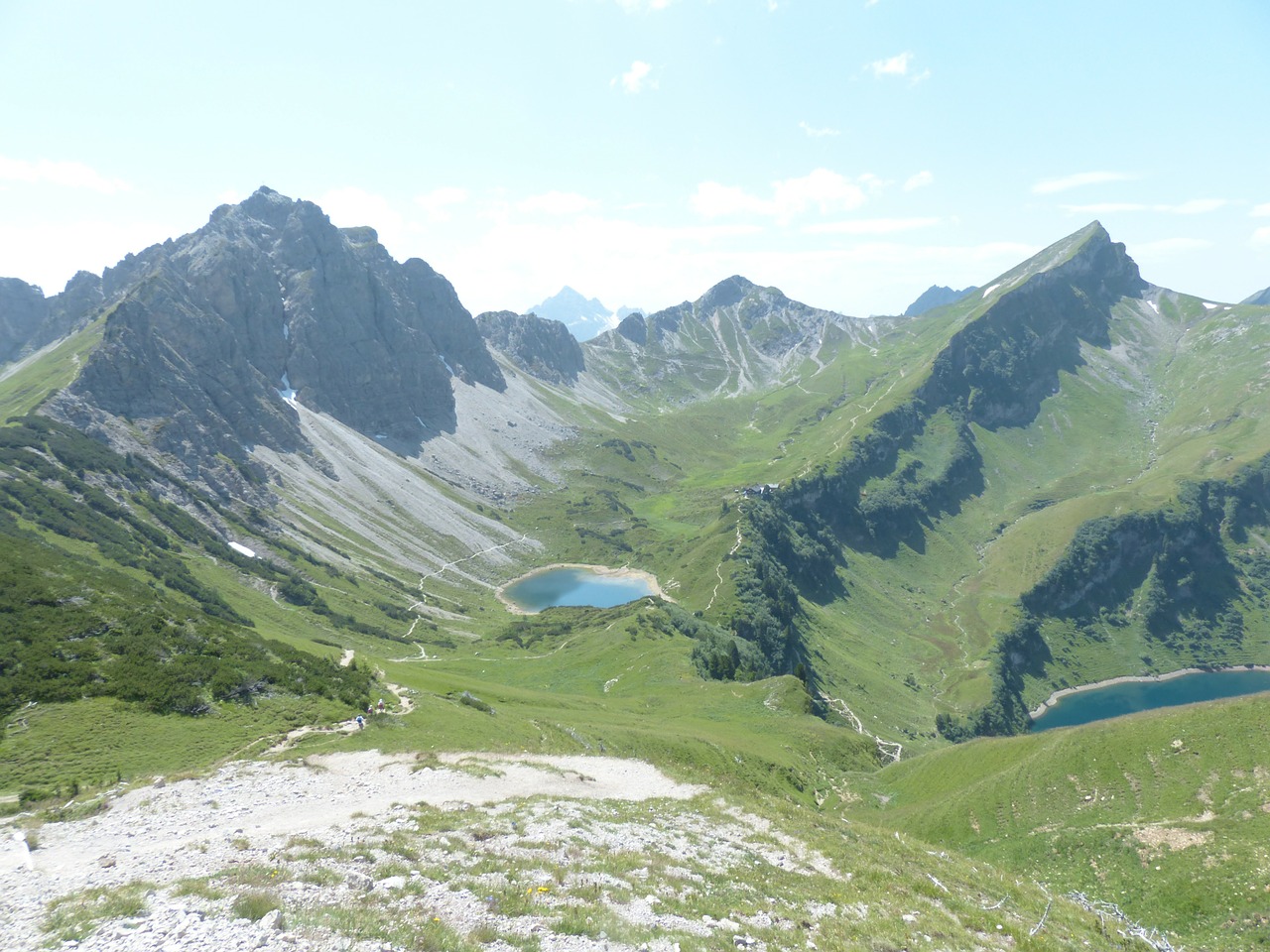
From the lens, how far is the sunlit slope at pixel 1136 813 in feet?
106

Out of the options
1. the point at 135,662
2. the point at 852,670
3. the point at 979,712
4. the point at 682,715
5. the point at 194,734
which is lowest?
the point at 979,712

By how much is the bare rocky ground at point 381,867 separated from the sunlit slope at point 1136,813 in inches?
764

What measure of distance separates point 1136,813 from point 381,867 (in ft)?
159

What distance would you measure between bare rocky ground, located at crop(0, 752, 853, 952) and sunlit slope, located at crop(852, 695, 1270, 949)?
1940 cm

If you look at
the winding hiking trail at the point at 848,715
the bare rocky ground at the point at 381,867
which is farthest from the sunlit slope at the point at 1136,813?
the winding hiking trail at the point at 848,715

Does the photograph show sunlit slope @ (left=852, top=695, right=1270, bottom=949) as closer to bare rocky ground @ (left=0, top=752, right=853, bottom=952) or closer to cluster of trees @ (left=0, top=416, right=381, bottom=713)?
bare rocky ground @ (left=0, top=752, right=853, bottom=952)

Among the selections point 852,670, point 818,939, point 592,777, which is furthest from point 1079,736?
point 852,670

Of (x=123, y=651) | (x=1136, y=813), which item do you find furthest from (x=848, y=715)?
(x=123, y=651)

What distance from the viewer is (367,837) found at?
2614 cm

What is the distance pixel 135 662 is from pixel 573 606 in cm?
14650

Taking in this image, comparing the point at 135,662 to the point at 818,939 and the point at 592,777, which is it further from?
the point at 818,939

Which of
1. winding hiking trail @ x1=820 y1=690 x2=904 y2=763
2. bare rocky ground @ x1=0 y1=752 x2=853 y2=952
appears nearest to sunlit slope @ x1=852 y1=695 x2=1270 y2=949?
bare rocky ground @ x1=0 y1=752 x2=853 y2=952

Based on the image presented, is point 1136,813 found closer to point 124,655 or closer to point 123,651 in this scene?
point 124,655

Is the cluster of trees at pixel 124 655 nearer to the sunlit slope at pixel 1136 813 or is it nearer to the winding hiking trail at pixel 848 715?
the sunlit slope at pixel 1136 813
